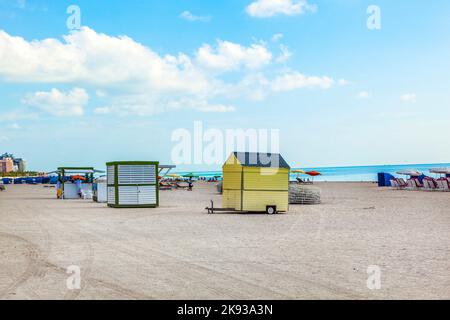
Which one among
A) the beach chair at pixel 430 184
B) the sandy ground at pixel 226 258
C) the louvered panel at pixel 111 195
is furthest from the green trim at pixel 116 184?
the beach chair at pixel 430 184

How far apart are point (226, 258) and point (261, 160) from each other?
12.0 metres

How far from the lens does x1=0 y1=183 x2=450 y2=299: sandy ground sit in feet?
23.9

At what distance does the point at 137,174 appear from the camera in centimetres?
2622

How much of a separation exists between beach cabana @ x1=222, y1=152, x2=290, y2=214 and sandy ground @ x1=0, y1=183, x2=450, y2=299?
336 cm

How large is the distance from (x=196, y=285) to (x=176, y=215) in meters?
13.0

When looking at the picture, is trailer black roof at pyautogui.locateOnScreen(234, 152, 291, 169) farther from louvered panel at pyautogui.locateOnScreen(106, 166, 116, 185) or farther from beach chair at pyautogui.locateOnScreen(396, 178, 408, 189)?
beach chair at pyautogui.locateOnScreen(396, 178, 408, 189)

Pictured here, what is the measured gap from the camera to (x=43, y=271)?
8.75m

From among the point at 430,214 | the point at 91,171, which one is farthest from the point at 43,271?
the point at 91,171

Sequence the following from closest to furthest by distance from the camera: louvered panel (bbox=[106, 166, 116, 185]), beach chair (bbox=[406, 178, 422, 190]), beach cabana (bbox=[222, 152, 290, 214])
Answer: beach cabana (bbox=[222, 152, 290, 214]) → louvered panel (bbox=[106, 166, 116, 185]) → beach chair (bbox=[406, 178, 422, 190])

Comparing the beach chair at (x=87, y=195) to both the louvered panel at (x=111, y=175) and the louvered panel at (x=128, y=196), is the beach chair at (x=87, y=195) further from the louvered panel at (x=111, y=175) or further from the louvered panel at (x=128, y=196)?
the louvered panel at (x=128, y=196)

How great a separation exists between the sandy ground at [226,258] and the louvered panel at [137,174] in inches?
331

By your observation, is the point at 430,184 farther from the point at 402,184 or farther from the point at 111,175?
the point at 111,175

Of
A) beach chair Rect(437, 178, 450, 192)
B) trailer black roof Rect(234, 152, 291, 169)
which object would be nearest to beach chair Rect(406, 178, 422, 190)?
beach chair Rect(437, 178, 450, 192)

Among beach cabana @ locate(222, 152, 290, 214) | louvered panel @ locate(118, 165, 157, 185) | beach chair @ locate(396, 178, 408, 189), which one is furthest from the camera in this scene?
beach chair @ locate(396, 178, 408, 189)
